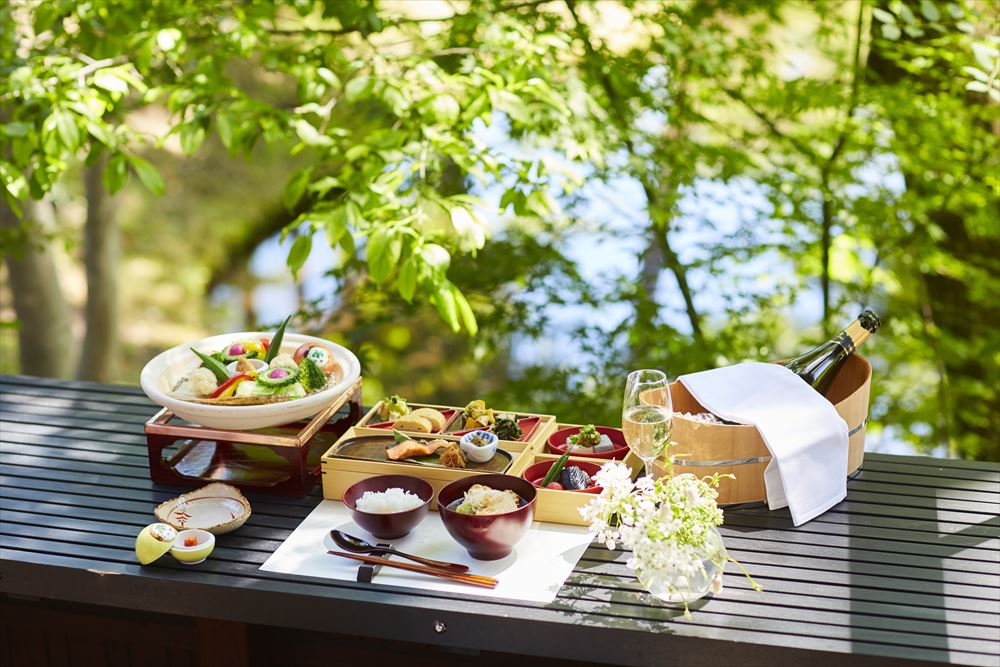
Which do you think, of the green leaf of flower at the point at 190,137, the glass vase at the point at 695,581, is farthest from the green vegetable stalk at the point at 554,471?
the green leaf of flower at the point at 190,137

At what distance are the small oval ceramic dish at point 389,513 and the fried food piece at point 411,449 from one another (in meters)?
0.05

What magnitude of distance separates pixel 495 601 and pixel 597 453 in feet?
1.74

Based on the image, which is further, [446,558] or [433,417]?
[433,417]

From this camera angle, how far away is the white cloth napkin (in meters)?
2.03

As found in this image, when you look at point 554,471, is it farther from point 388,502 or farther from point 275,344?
point 275,344

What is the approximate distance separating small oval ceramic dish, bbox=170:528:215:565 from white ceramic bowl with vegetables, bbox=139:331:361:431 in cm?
28

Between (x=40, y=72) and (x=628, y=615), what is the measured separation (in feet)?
7.20

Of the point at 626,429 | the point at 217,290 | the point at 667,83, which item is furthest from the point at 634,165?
the point at 217,290

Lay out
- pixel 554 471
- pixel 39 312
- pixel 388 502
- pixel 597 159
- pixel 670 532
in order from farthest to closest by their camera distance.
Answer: pixel 39 312 → pixel 597 159 → pixel 554 471 → pixel 388 502 → pixel 670 532

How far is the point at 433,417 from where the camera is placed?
2318 mm

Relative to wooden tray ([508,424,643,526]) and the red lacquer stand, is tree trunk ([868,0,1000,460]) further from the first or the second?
the red lacquer stand

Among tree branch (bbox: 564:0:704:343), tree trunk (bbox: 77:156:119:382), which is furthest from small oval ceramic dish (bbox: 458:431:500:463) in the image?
tree trunk (bbox: 77:156:119:382)

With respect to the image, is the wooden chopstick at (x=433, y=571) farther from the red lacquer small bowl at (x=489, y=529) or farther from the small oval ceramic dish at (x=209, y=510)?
the small oval ceramic dish at (x=209, y=510)

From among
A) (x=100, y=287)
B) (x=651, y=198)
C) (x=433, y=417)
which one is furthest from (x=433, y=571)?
(x=100, y=287)
